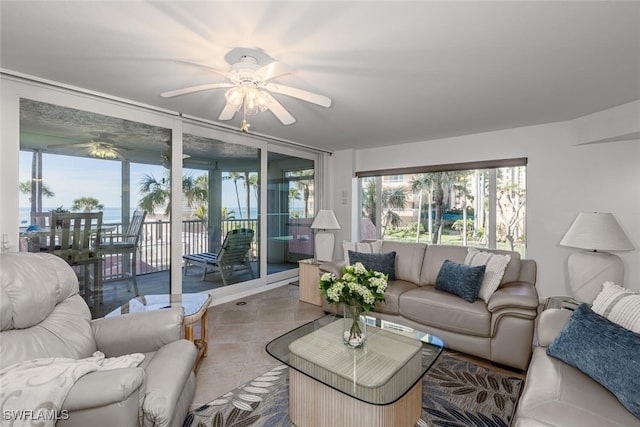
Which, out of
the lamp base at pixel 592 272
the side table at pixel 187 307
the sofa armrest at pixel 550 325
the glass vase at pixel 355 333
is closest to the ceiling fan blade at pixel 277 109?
the glass vase at pixel 355 333

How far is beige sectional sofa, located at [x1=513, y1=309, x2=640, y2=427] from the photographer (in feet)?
4.14

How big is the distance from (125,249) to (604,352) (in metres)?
3.99

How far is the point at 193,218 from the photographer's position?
394 centimetres

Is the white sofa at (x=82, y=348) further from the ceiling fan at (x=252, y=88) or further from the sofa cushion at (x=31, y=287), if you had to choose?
the ceiling fan at (x=252, y=88)

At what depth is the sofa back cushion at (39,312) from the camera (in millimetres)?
1422

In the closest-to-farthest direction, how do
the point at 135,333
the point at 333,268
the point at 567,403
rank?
the point at 567,403 → the point at 135,333 → the point at 333,268

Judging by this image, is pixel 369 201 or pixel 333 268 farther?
pixel 369 201

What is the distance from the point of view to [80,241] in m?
2.95

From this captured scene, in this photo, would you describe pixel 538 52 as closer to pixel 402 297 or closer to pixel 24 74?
pixel 402 297

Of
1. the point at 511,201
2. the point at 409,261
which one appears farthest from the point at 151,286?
the point at 511,201

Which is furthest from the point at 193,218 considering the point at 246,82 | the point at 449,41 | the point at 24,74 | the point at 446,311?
the point at 449,41

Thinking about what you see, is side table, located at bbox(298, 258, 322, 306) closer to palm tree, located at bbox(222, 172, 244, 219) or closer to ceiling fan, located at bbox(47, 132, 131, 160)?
palm tree, located at bbox(222, 172, 244, 219)

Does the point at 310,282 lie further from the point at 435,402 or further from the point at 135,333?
the point at 135,333

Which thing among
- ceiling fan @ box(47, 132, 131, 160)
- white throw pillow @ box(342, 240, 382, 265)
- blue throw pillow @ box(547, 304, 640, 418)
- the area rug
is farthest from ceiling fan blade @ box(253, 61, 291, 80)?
white throw pillow @ box(342, 240, 382, 265)
